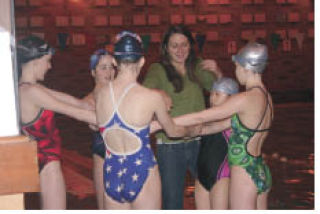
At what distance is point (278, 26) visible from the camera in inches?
560

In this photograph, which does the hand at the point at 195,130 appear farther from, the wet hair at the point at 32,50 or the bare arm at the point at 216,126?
the wet hair at the point at 32,50

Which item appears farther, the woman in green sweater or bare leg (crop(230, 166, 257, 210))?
the woman in green sweater

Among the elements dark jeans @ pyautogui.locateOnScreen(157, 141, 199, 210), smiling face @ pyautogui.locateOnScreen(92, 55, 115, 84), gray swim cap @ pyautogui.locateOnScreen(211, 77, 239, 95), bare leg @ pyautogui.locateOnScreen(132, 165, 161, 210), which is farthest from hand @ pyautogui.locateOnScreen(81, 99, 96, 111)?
bare leg @ pyautogui.locateOnScreen(132, 165, 161, 210)

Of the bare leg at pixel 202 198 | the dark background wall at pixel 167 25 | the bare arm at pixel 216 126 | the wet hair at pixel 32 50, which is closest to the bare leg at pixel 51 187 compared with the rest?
the wet hair at pixel 32 50

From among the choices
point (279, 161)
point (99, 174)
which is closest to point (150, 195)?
point (99, 174)

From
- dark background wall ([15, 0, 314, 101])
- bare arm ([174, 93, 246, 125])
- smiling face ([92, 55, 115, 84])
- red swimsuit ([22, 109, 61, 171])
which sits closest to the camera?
bare arm ([174, 93, 246, 125])

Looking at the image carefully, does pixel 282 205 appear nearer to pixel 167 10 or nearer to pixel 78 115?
pixel 78 115

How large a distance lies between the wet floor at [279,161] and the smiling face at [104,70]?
1.87 metres

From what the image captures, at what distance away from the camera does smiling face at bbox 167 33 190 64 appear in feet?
17.3

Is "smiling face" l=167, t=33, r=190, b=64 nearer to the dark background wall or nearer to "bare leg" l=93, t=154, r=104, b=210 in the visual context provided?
"bare leg" l=93, t=154, r=104, b=210

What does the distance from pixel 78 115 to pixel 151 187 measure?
36.0 inches

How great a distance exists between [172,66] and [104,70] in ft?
2.08

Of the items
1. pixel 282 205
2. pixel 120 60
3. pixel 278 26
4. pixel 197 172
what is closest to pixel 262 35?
pixel 278 26

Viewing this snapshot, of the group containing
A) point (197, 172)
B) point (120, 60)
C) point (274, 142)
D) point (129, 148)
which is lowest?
point (274, 142)
